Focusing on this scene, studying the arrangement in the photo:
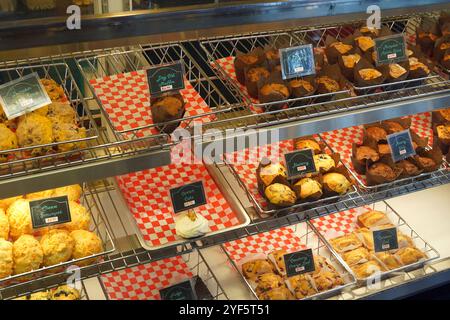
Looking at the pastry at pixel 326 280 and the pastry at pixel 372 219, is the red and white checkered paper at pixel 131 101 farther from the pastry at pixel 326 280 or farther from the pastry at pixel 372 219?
the pastry at pixel 372 219

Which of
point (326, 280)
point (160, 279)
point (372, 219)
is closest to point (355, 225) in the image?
point (372, 219)

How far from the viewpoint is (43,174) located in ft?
5.75

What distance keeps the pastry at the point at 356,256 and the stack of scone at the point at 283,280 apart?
0.12m

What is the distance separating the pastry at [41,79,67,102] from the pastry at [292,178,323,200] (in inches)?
36.5

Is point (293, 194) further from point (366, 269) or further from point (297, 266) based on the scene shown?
point (366, 269)

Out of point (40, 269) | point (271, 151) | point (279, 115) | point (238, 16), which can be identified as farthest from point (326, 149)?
point (40, 269)

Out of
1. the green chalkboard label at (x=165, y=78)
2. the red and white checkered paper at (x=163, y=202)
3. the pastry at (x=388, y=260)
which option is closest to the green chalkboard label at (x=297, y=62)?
the green chalkboard label at (x=165, y=78)

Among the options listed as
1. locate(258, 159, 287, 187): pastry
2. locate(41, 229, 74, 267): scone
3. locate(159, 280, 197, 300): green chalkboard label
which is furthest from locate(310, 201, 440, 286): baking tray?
locate(41, 229, 74, 267): scone

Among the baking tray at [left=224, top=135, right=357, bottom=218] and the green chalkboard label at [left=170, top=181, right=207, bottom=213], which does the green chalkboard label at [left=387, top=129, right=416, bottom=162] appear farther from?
the green chalkboard label at [left=170, top=181, right=207, bottom=213]

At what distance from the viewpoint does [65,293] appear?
88.6 inches

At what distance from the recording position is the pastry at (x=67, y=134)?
1.84m

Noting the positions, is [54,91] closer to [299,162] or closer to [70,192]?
[70,192]

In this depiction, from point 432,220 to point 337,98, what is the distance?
1064 millimetres

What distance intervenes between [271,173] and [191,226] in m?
0.41
